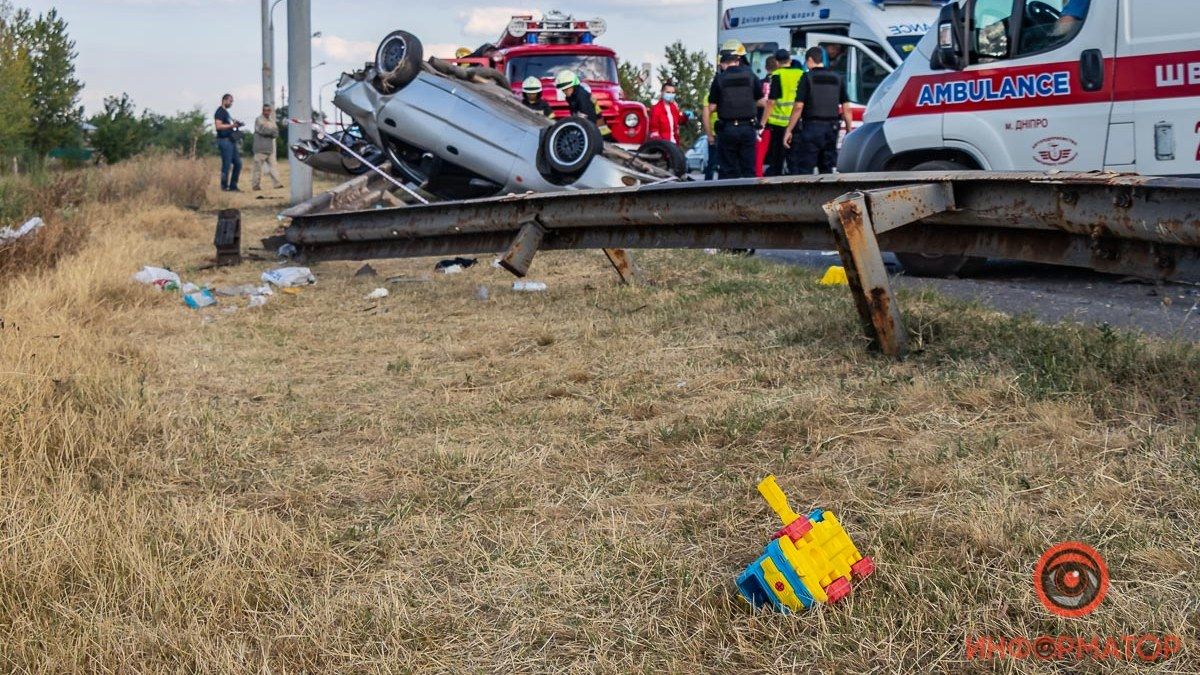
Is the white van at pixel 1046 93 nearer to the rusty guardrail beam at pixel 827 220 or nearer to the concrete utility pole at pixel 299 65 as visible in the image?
the rusty guardrail beam at pixel 827 220

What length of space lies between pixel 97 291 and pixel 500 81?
18.9ft

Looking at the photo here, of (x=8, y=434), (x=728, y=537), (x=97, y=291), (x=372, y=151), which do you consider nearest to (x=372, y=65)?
(x=372, y=151)

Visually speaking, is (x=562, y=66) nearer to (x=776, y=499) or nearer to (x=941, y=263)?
(x=941, y=263)

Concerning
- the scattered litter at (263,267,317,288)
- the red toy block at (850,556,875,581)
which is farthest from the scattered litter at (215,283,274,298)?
the red toy block at (850,556,875,581)

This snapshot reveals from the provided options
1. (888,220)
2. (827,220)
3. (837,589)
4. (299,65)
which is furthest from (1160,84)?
(299,65)

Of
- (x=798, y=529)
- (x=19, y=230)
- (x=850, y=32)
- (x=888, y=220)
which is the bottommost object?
(x=798, y=529)

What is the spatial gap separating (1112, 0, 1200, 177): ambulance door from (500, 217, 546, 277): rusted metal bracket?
3.75 metres

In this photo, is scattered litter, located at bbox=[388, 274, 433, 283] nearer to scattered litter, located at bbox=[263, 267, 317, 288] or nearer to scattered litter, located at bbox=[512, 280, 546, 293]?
scattered litter, located at bbox=[263, 267, 317, 288]

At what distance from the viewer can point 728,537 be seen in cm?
326

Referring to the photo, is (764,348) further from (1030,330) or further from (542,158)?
(542,158)

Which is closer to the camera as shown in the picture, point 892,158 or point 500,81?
point 892,158

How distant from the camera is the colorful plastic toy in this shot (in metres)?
2.79

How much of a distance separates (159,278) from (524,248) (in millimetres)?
3343

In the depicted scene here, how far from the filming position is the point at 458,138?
11211 mm
